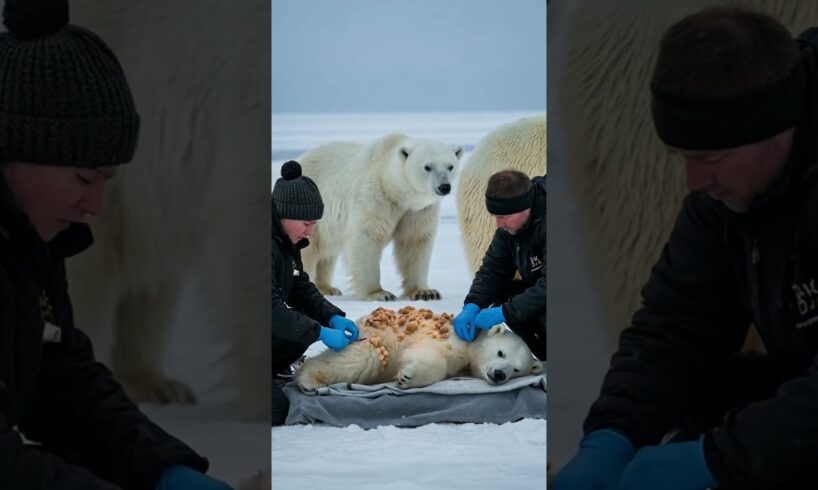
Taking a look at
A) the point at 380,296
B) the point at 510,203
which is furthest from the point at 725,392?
the point at 380,296

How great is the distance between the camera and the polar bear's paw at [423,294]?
4.96 metres

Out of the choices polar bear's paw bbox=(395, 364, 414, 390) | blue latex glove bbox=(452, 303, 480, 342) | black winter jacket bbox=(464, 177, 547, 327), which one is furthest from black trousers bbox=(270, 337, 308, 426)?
black winter jacket bbox=(464, 177, 547, 327)

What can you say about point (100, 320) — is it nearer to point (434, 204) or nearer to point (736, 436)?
point (736, 436)

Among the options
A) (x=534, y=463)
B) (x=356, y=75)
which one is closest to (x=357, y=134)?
(x=356, y=75)

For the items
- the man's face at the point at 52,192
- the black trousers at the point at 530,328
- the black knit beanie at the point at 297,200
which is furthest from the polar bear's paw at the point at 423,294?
the man's face at the point at 52,192

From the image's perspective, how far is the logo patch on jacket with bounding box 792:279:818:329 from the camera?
1.27m

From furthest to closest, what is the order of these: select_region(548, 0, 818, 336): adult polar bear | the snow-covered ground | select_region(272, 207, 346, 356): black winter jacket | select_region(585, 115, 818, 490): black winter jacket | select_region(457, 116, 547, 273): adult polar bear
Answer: select_region(457, 116, 547, 273): adult polar bear < select_region(272, 207, 346, 356): black winter jacket < the snow-covered ground < select_region(548, 0, 818, 336): adult polar bear < select_region(585, 115, 818, 490): black winter jacket

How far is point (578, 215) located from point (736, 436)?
0.56m

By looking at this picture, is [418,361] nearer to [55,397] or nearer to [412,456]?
[412,456]

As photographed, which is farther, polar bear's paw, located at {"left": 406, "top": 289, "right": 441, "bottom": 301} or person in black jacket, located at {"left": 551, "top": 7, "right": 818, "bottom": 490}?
polar bear's paw, located at {"left": 406, "top": 289, "right": 441, "bottom": 301}

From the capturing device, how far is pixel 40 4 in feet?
4.20

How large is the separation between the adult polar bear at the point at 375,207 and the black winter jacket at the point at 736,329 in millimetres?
3501

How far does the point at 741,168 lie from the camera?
4.25 feet

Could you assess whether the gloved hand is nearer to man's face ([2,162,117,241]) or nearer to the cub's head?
the cub's head
